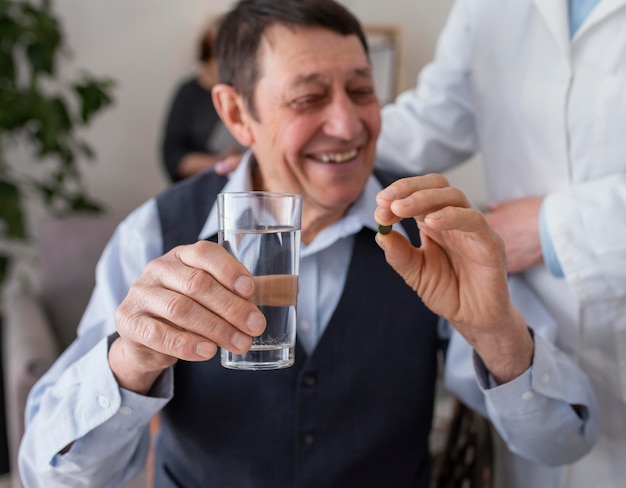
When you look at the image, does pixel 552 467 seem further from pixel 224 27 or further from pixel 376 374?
pixel 224 27

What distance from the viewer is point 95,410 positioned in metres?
1.08

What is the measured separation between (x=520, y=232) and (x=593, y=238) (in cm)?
12

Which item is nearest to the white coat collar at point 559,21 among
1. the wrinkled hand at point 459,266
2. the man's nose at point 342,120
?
the man's nose at point 342,120

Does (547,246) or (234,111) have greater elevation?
(234,111)

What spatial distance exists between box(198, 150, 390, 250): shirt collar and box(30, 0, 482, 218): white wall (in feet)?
8.72

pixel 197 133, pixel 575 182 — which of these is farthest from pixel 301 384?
pixel 197 133

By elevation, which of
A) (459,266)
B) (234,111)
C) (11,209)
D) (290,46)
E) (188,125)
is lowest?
(11,209)

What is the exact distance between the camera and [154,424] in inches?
Result: 57.1

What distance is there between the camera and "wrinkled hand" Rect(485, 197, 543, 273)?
1.22 m

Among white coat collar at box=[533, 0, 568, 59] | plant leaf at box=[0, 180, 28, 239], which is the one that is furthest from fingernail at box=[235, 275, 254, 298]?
plant leaf at box=[0, 180, 28, 239]

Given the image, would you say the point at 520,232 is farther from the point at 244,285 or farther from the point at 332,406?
the point at 244,285

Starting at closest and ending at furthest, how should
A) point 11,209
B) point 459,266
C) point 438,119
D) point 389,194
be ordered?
point 389,194
point 459,266
point 438,119
point 11,209

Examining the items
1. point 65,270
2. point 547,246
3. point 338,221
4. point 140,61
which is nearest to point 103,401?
point 338,221

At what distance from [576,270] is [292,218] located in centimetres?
54
